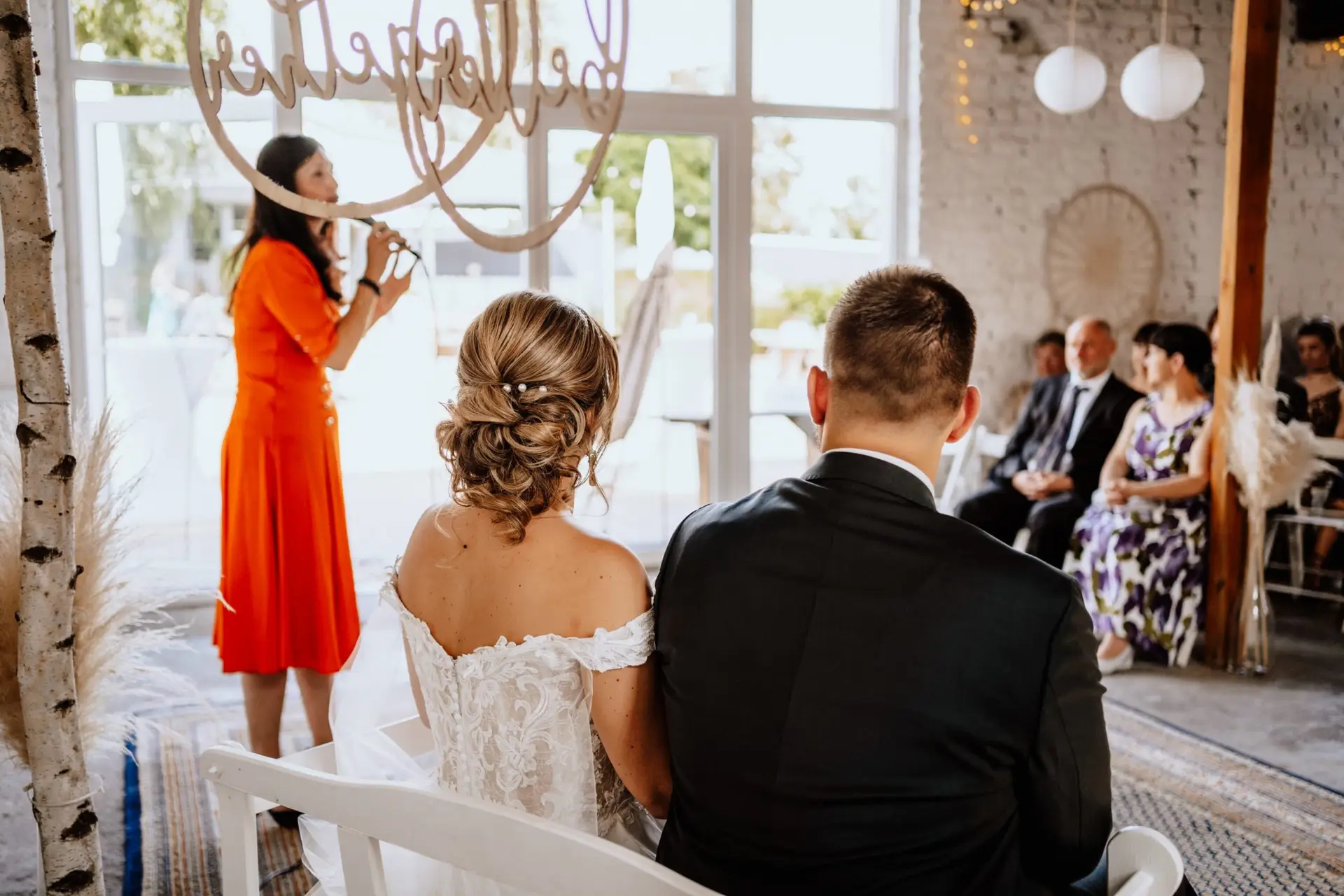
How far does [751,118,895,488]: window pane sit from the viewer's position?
587cm

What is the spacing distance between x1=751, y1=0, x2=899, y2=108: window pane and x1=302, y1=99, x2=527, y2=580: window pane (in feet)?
4.60

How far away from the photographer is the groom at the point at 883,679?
4.07 ft

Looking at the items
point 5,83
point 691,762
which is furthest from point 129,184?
point 691,762

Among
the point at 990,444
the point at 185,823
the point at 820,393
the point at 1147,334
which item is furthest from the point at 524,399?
the point at 990,444

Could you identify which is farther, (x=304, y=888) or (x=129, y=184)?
(x=129, y=184)

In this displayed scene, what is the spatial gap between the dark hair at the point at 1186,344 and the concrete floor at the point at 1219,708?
1188 millimetres

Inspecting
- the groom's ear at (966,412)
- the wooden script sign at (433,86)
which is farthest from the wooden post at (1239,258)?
the groom's ear at (966,412)

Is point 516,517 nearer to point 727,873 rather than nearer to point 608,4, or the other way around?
point 727,873

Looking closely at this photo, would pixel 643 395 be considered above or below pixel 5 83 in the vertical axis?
below

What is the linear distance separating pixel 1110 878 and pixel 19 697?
1.48 m

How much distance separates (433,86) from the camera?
360cm

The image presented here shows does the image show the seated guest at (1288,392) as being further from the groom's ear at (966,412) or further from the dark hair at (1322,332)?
the groom's ear at (966,412)

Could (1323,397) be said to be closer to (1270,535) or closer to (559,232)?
(1270,535)

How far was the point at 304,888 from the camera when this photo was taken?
261 cm
